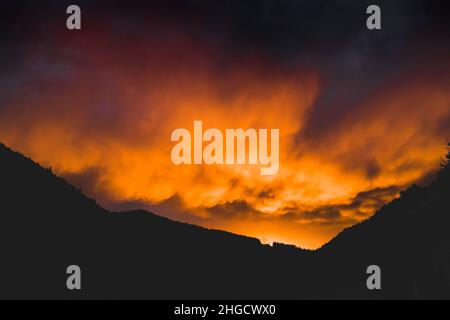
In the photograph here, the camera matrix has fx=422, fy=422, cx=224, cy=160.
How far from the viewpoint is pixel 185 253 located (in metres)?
102

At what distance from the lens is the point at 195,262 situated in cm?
10131

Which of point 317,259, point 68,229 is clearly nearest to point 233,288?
point 317,259

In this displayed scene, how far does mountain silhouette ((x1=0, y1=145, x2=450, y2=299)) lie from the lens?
45188 mm

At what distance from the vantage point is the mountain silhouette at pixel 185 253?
4519cm

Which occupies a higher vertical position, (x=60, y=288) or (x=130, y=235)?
(x=130, y=235)

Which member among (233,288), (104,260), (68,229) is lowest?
(233,288)

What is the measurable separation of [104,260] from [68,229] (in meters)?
10.2

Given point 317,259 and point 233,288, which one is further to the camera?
point 317,259

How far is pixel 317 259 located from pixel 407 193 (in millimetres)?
52687

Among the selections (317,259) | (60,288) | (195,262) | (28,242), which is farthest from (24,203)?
(317,259)

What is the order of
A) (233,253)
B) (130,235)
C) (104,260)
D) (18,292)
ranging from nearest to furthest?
(18,292)
(104,260)
(130,235)
(233,253)

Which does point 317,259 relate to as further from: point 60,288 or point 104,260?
point 60,288
